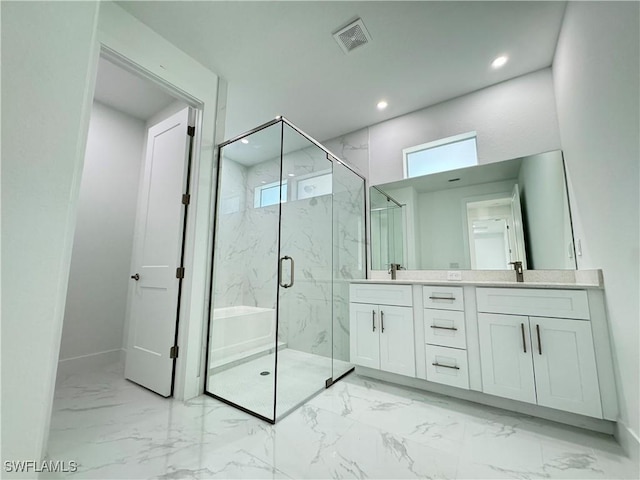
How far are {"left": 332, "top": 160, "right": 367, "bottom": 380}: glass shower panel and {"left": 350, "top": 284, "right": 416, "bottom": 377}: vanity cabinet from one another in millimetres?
333

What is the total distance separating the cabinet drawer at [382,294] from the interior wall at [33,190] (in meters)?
1.96

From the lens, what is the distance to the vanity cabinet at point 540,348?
151 cm

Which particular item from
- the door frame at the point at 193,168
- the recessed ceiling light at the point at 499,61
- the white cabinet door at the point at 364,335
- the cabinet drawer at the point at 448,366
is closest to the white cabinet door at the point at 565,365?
the cabinet drawer at the point at 448,366

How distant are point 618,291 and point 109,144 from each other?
14.4 feet

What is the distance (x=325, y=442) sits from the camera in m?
1.43

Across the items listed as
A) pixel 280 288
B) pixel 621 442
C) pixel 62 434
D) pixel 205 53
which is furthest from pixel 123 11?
pixel 621 442

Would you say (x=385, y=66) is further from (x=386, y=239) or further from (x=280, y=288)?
(x=280, y=288)

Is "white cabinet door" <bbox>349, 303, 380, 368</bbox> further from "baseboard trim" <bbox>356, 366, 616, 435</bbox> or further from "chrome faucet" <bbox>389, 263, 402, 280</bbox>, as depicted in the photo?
"chrome faucet" <bbox>389, 263, 402, 280</bbox>

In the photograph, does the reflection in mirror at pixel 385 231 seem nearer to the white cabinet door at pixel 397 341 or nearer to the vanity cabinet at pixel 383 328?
the vanity cabinet at pixel 383 328

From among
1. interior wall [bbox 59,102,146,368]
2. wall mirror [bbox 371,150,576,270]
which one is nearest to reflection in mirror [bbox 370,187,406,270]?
wall mirror [bbox 371,150,576,270]

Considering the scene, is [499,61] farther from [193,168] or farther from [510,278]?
[193,168]

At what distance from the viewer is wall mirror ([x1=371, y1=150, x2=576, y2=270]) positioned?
2049 millimetres

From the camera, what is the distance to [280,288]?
2.04 metres

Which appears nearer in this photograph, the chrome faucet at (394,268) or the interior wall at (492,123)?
the interior wall at (492,123)
